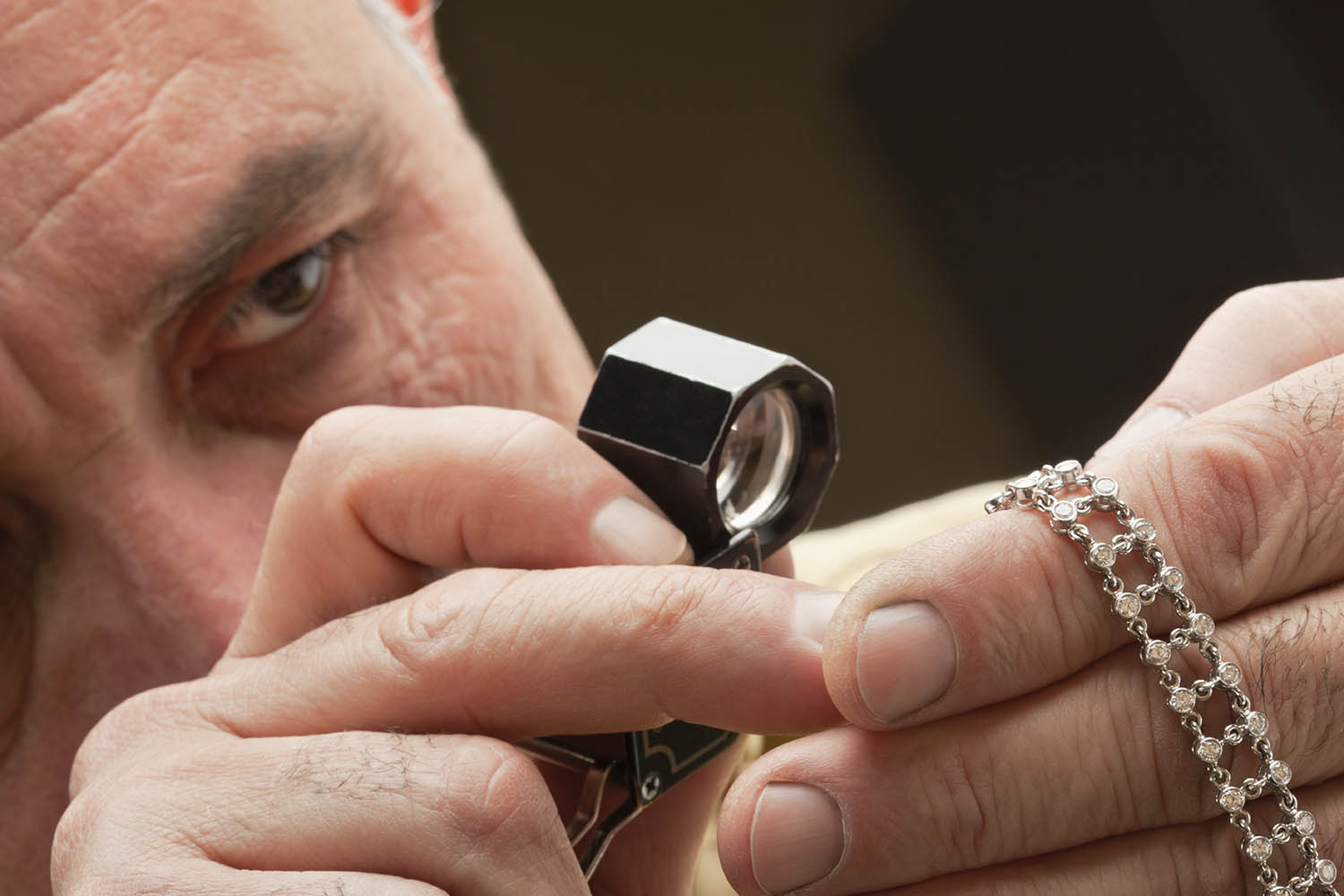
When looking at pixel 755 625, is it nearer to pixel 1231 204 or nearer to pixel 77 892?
pixel 77 892

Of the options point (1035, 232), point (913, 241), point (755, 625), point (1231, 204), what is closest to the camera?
point (755, 625)

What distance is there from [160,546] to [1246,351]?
70 cm

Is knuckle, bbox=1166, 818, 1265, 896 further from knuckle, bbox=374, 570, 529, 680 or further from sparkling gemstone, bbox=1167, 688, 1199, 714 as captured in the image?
knuckle, bbox=374, 570, 529, 680

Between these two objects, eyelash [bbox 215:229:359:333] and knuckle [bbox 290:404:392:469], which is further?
eyelash [bbox 215:229:359:333]

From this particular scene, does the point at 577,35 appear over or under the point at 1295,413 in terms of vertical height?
over

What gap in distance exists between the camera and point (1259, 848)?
0.67 m

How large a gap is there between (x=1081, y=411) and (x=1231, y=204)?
440 millimetres

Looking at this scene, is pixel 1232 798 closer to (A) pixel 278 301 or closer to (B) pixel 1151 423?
(B) pixel 1151 423

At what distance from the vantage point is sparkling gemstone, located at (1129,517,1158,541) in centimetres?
66

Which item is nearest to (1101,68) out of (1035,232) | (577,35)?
(1035,232)

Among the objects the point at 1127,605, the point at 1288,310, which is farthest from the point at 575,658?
the point at 1288,310

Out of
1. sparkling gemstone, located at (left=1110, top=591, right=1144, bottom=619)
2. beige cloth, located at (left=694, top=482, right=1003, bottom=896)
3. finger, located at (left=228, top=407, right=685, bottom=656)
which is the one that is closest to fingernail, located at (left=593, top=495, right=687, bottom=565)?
finger, located at (left=228, top=407, right=685, bottom=656)

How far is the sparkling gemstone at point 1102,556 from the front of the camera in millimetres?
654

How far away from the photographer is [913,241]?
2672 millimetres
